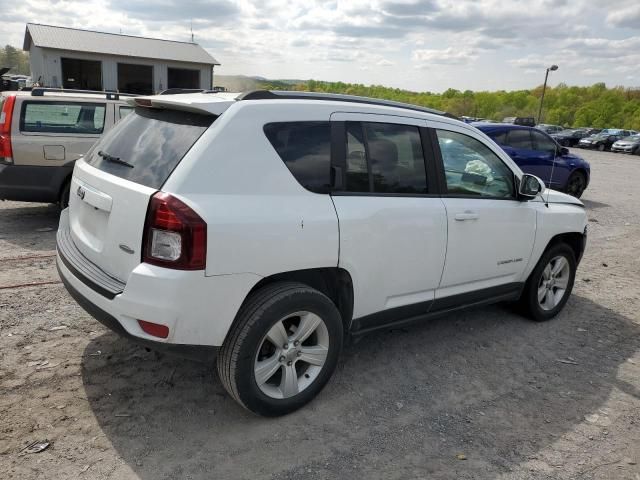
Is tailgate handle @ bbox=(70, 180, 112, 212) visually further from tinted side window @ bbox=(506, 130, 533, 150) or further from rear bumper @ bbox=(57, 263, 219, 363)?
tinted side window @ bbox=(506, 130, 533, 150)

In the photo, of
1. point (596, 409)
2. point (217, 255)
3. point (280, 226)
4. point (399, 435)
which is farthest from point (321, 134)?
point (596, 409)

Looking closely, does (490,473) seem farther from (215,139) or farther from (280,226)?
(215,139)

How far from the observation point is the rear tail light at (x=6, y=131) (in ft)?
21.5

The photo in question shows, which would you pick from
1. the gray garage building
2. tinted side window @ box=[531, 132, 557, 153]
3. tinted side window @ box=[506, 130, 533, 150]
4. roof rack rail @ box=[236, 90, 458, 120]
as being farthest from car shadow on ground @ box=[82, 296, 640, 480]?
the gray garage building

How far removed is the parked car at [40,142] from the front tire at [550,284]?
5.21 metres

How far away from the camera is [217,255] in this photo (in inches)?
105

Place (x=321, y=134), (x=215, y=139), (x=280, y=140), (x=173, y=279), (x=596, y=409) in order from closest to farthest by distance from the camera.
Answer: (x=173, y=279), (x=215, y=139), (x=280, y=140), (x=321, y=134), (x=596, y=409)

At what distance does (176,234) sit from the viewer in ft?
8.55

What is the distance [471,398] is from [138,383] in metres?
2.20

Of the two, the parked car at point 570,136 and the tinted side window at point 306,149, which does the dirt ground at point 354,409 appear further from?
the parked car at point 570,136

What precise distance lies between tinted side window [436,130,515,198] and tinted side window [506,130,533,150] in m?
7.39

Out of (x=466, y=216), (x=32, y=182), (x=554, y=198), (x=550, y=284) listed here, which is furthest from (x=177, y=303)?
(x=32, y=182)

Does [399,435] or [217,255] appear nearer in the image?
[217,255]

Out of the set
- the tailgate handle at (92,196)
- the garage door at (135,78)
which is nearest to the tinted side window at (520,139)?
the tailgate handle at (92,196)
